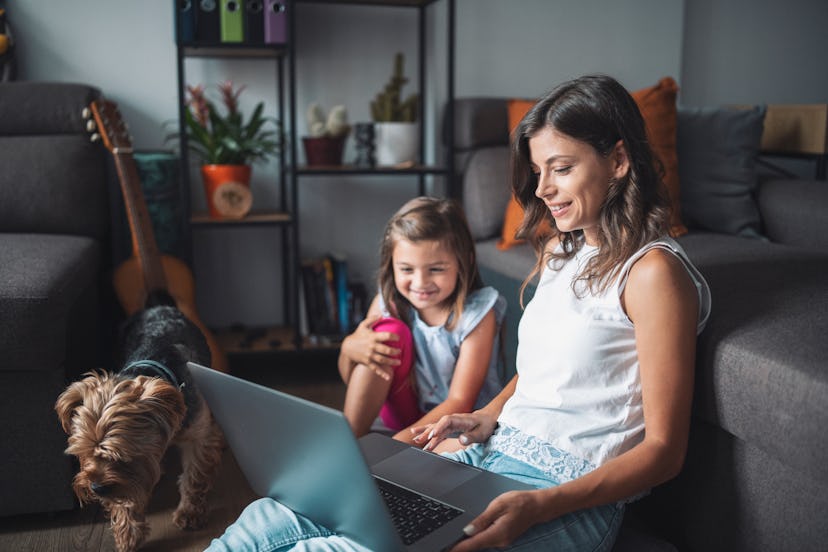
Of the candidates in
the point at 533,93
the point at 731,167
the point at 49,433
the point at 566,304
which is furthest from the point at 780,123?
the point at 49,433

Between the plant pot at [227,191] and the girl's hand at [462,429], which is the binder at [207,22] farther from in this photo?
the girl's hand at [462,429]

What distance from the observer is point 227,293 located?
301cm

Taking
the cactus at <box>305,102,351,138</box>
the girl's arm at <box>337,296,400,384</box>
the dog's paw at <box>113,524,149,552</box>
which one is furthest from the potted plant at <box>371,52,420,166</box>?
the dog's paw at <box>113,524,149,552</box>

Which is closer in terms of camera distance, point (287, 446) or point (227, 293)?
point (287, 446)

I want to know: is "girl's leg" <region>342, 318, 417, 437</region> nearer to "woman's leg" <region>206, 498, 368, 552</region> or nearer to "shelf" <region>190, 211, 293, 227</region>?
"woman's leg" <region>206, 498, 368, 552</region>

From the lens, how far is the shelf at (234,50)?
248cm

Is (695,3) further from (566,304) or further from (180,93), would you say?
(566,304)

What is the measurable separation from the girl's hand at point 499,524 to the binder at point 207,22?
1.92 m

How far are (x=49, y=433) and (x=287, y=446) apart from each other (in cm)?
91

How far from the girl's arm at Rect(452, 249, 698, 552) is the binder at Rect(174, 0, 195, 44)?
183 cm

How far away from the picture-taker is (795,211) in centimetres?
225

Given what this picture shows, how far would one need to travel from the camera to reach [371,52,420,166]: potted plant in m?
2.74

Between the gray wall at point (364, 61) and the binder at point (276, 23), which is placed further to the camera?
the gray wall at point (364, 61)

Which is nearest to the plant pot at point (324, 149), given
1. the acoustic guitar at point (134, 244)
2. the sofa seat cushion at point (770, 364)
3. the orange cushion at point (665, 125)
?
the acoustic guitar at point (134, 244)
